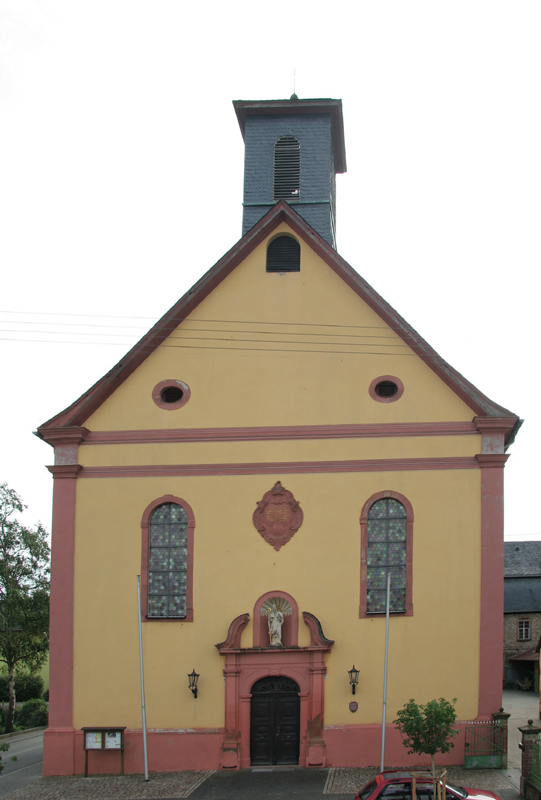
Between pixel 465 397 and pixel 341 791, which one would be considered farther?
pixel 465 397

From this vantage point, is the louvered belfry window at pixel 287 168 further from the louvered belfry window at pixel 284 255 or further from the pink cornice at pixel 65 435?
the pink cornice at pixel 65 435

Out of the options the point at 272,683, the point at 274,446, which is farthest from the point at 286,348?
the point at 272,683

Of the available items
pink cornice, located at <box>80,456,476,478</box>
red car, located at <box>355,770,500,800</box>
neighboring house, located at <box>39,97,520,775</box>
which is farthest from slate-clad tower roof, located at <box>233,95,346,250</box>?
red car, located at <box>355,770,500,800</box>

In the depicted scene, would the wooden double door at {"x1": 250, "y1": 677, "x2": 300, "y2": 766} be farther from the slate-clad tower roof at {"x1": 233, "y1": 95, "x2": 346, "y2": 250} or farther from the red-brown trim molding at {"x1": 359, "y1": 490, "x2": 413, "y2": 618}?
the slate-clad tower roof at {"x1": 233, "y1": 95, "x2": 346, "y2": 250}

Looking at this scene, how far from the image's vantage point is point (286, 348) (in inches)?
870

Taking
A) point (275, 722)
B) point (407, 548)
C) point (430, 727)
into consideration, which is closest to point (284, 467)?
point (407, 548)

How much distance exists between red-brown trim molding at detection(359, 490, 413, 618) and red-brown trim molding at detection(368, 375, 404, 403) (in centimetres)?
235

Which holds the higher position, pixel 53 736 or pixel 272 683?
pixel 272 683

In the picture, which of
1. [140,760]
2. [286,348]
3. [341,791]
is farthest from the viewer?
[286,348]

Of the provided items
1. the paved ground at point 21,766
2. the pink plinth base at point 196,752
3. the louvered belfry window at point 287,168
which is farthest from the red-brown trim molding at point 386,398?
the paved ground at point 21,766

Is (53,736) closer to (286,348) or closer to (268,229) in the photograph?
(286,348)

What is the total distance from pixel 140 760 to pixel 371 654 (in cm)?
611

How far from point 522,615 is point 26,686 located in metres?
28.5

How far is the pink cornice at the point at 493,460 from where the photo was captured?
2069cm
